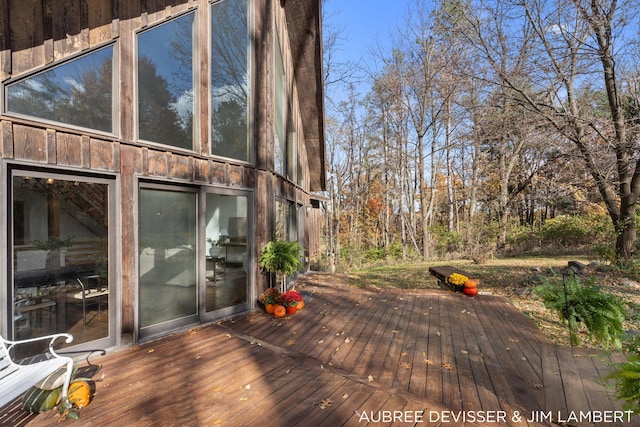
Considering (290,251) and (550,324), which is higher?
(290,251)

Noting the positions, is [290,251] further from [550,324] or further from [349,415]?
[550,324]

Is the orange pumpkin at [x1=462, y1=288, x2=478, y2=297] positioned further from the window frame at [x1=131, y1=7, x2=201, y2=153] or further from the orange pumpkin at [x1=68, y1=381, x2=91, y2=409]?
the orange pumpkin at [x1=68, y1=381, x2=91, y2=409]

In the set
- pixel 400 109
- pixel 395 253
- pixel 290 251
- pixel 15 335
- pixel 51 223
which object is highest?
pixel 400 109

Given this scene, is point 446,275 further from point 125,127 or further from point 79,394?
point 125,127

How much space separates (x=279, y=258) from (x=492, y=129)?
7.59m

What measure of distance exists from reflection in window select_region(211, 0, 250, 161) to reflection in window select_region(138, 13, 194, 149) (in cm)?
41

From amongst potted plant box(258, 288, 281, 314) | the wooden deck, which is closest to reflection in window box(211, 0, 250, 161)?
potted plant box(258, 288, 281, 314)

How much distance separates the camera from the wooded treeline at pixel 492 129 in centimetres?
688

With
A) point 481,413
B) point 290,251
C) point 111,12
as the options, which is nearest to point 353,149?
point 290,251

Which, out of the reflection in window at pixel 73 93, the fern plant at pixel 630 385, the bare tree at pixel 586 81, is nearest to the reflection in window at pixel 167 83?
the reflection in window at pixel 73 93

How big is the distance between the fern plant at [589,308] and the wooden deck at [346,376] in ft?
1.61

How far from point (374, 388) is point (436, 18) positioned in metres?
14.9

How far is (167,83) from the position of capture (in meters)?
4.01

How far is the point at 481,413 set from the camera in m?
2.39
